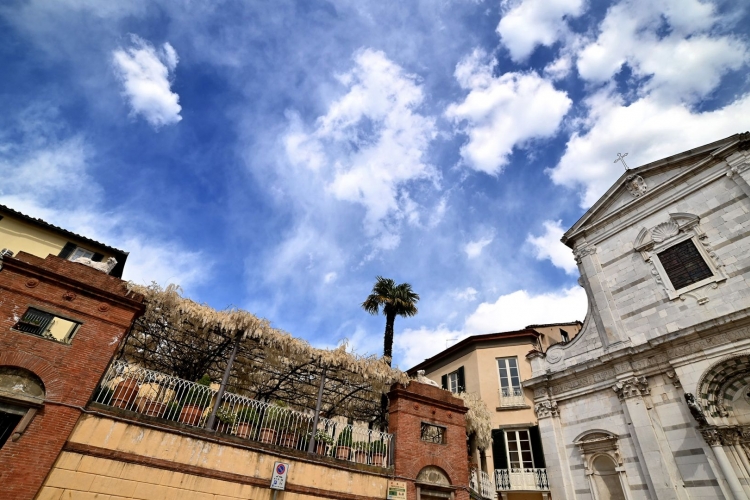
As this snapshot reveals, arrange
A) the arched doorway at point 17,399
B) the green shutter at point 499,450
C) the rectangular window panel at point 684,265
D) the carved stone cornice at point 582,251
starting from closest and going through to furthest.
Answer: the arched doorway at point 17,399
the rectangular window panel at point 684,265
the green shutter at point 499,450
the carved stone cornice at point 582,251

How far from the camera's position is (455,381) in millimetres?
21797

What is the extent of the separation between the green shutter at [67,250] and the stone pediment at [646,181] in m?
23.8

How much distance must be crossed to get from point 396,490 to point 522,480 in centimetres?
829

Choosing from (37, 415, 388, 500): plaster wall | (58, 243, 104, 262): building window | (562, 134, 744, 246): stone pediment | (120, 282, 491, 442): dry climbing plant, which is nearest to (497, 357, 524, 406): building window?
(120, 282, 491, 442): dry climbing plant

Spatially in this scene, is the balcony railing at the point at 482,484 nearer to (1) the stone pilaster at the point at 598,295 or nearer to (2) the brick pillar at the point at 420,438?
(2) the brick pillar at the point at 420,438

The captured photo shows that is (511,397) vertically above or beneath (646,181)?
beneath

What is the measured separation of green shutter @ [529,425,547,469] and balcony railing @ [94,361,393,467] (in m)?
8.66

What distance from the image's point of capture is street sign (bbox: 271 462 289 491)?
30.2 ft

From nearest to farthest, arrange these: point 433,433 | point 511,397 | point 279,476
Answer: point 279,476 → point 433,433 → point 511,397

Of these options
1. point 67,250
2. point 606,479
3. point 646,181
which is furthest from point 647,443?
point 67,250

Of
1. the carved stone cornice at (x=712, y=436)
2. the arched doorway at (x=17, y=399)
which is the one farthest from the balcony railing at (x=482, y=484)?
the arched doorway at (x=17, y=399)

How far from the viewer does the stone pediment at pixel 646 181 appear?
14.5 meters

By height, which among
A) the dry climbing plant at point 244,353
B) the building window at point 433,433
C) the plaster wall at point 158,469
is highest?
the dry climbing plant at point 244,353

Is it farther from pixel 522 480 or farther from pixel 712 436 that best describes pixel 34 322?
pixel 712 436
